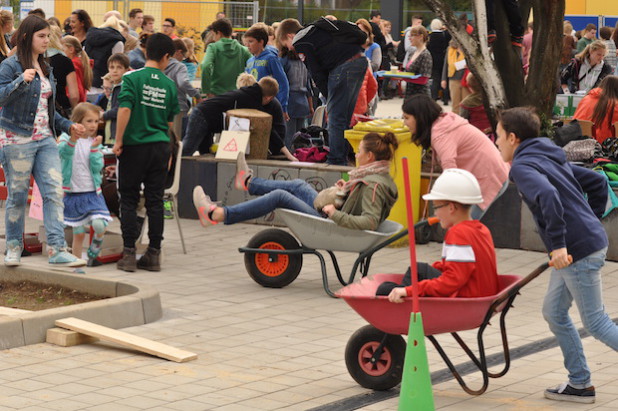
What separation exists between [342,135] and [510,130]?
20.4 feet

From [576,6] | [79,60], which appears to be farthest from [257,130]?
[576,6]

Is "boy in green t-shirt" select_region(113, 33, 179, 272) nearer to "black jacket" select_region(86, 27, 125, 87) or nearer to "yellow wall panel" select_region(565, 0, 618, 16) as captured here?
"black jacket" select_region(86, 27, 125, 87)

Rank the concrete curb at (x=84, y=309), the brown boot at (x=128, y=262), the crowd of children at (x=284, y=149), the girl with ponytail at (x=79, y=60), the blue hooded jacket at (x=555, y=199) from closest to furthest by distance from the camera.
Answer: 1. the blue hooded jacket at (x=555, y=199)
2. the crowd of children at (x=284, y=149)
3. the concrete curb at (x=84, y=309)
4. the brown boot at (x=128, y=262)
5. the girl with ponytail at (x=79, y=60)

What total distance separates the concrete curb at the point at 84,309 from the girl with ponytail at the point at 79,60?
15.1 ft

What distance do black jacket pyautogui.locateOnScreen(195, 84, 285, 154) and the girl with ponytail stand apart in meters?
1.29

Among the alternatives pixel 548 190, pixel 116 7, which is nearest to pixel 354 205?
pixel 548 190

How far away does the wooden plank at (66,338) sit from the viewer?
24.3 feet

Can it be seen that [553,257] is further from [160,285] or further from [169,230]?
[169,230]

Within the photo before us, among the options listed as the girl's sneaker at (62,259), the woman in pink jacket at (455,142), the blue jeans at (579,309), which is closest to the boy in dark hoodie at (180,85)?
the girl's sneaker at (62,259)

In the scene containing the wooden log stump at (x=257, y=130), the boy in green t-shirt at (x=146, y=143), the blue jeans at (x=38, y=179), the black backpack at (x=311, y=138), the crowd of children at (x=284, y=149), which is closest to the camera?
the crowd of children at (x=284, y=149)

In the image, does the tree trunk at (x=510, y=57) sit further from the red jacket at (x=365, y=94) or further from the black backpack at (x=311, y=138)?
the black backpack at (x=311, y=138)

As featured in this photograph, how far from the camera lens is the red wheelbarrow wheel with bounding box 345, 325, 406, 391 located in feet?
Answer: 21.3

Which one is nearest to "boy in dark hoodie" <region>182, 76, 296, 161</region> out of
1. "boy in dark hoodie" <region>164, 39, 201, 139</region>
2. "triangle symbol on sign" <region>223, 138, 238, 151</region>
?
"triangle symbol on sign" <region>223, 138, 238, 151</region>

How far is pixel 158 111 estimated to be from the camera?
997 cm
